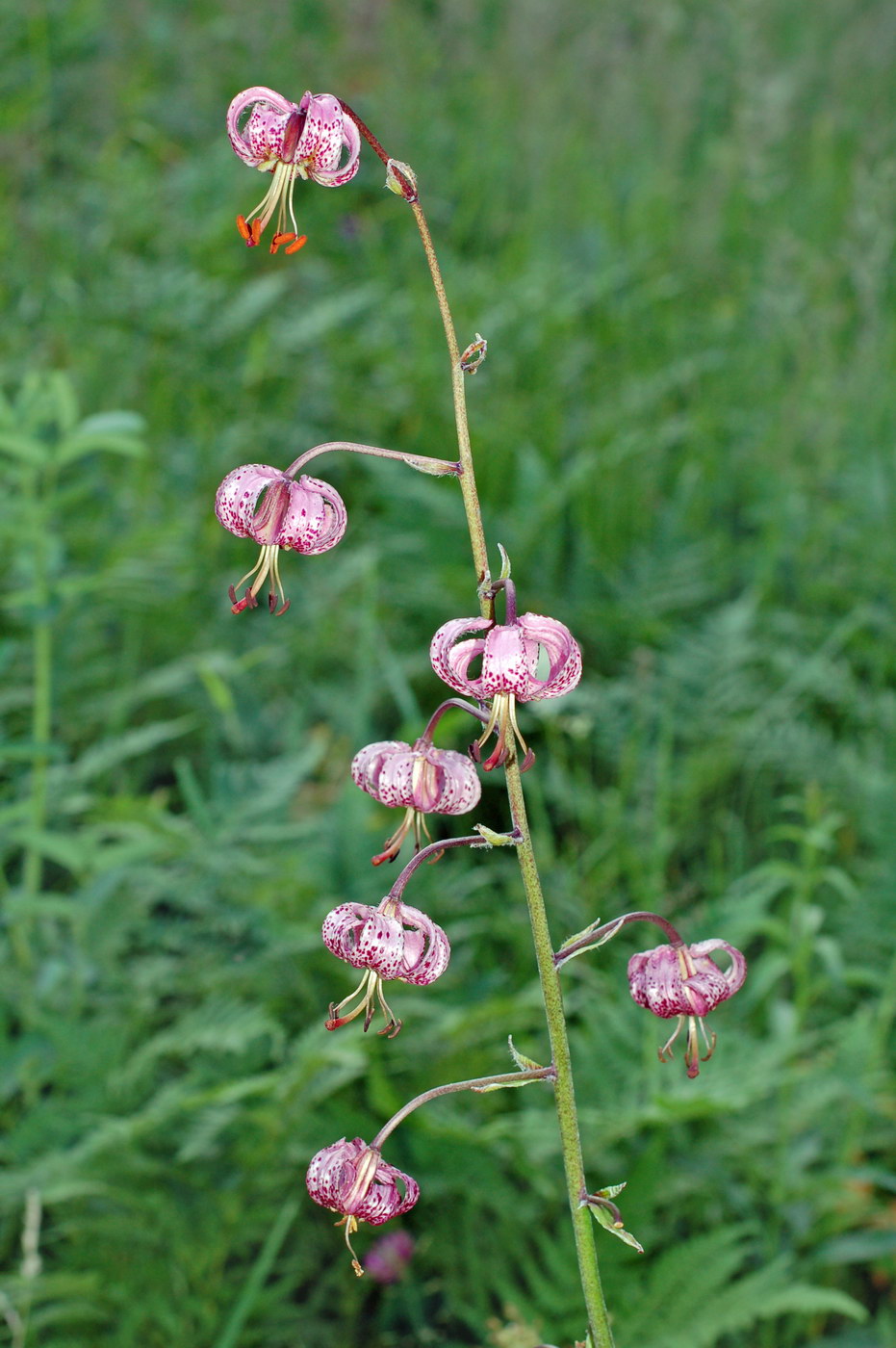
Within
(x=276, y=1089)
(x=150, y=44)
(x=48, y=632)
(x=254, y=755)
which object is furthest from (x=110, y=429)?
(x=150, y=44)

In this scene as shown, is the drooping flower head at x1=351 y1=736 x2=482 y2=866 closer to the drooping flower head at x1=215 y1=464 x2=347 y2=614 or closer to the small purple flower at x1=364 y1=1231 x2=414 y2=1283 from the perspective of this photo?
the drooping flower head at x1=215 y1=464 x2=347 y2=614

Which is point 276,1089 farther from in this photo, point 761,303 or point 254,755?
point 761,303

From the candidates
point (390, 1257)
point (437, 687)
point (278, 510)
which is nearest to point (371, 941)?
point (278, 510)

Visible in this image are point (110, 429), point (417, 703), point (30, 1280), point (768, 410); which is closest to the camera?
point (30, 1280)

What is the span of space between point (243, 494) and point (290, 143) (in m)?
0.27

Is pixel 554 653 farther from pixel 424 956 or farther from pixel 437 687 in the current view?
pixel 437 687

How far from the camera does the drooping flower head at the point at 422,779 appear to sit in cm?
103

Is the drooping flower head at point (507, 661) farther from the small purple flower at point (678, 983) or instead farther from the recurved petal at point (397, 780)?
the small purple flower at point (678, 983)

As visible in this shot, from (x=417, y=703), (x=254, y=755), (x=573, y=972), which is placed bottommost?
(x=573, y=972)

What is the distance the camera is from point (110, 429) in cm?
219

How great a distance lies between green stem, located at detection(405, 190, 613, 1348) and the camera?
0.97 m

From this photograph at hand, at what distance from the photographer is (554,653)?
1000mm

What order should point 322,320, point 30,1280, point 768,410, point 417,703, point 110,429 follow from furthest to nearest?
point 768,410, point 322,320, point 417,703, point 110,429, point 30,1280

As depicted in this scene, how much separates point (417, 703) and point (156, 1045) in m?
1.34
